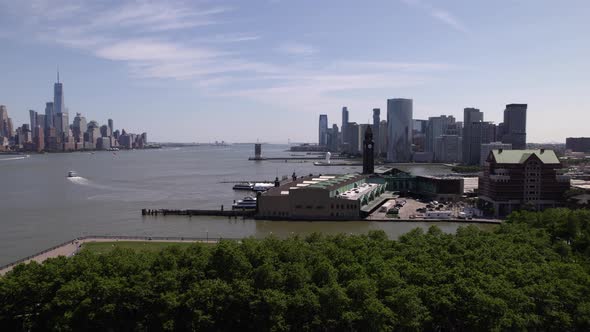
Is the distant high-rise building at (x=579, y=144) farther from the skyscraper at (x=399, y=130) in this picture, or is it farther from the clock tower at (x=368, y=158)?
the clock tower at (x=368, y=158)

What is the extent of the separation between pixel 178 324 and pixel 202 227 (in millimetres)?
23325

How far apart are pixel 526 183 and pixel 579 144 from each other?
153248 mm

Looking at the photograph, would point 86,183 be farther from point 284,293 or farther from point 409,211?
point 284,293

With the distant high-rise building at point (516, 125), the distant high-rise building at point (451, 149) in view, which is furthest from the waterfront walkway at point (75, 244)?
the distant high-rise building at point (451, 149)

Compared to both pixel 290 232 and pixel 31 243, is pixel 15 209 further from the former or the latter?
pixel 290 232

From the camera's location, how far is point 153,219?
134 ft

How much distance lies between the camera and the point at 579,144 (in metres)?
175

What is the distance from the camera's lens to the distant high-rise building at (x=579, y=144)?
172 m

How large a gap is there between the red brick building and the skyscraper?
102248mm

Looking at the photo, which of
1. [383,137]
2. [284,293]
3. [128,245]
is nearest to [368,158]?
[128,245]

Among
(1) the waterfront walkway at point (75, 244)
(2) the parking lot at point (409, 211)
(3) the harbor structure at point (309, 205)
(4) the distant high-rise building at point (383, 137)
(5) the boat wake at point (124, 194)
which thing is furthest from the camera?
(4) the distant high-rise building at point (383, 137)

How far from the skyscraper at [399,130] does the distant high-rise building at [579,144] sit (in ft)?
204

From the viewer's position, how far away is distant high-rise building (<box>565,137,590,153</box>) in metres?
172

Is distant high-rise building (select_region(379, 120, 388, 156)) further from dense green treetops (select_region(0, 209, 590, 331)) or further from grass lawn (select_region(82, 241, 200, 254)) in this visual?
dense green treetops (select_region(0, 209, 590, 331))
